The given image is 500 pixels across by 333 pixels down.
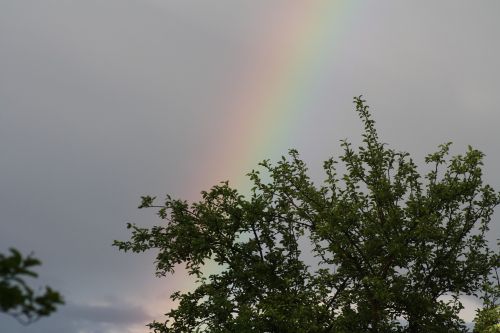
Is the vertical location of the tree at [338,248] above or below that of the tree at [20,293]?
above

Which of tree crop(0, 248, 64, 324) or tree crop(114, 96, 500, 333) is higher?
tree crop(114, 96, 500, 333)

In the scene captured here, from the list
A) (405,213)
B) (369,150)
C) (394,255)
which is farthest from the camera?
(369,150)

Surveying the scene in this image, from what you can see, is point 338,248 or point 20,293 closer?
point 20,293

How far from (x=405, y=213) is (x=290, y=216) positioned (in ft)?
17.5

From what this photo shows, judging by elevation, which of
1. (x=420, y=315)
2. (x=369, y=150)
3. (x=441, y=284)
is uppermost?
(x=369, y=150)

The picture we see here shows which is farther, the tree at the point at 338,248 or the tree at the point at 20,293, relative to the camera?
the tree at the point at 338,248

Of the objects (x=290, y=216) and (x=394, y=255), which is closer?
(x=394, y=255)

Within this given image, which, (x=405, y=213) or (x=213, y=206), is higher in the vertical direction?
(x=213, y=206)

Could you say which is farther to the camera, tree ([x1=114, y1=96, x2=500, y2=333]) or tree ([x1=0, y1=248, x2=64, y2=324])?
tree ([x1=114, y1=96, x2=500, y2=333])

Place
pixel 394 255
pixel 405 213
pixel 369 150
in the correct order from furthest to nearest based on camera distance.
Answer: pixel 369 150
pixel 405 213
pixel 394 255

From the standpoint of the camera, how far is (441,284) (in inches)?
979

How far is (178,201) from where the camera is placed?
26.5m

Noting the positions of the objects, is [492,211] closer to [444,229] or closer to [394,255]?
[444,229]

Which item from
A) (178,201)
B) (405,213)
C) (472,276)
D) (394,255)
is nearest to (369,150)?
(405,213)
